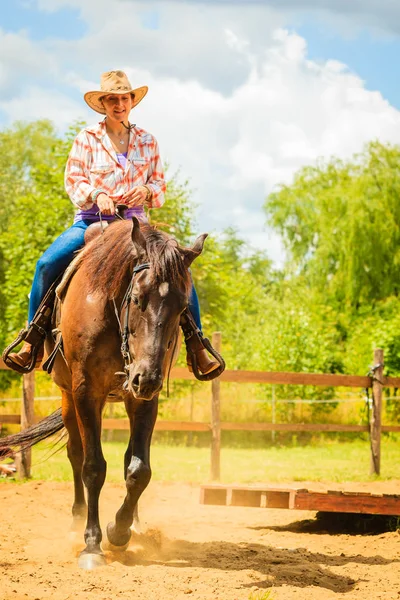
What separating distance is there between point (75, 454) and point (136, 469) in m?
1.66

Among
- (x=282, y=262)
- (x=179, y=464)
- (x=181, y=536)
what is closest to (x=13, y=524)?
(x=181, y=536)

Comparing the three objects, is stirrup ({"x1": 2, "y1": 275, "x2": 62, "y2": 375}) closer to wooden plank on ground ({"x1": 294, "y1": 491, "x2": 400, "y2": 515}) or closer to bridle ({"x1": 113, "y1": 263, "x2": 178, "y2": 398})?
bridle ({"x1": 113, "y1": 263, "x2": 178, "y2": 398})

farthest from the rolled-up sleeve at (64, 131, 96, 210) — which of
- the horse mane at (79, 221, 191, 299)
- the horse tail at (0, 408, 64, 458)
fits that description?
the horse tail at (0, 408, 64, 458)

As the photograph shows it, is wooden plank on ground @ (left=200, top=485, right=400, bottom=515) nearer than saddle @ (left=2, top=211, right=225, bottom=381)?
No

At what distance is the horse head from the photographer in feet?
14.3

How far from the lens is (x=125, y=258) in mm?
4965

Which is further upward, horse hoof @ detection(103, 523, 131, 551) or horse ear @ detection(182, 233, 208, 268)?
horse ear @ detection(182, 233, 208, 268)

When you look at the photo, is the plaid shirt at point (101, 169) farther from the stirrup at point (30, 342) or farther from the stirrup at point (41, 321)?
the stirrup at point (30, 342)

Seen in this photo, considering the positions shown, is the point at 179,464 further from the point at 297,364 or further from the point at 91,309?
the point at 91,309

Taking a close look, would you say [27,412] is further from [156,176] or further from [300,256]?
[300,256]

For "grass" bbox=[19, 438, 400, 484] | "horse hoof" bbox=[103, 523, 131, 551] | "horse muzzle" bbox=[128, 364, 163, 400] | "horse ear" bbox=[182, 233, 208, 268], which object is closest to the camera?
"horse muzzle" bbox=[128, 364, 163, 400]

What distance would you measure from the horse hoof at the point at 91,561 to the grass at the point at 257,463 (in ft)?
14.6

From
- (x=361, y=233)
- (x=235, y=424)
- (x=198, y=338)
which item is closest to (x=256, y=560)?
(x=198, y=338)

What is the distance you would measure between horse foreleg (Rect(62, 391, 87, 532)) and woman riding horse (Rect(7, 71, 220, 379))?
1.75 feet
